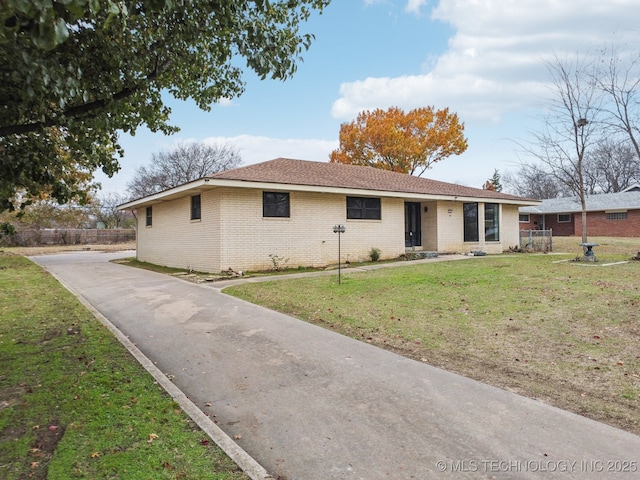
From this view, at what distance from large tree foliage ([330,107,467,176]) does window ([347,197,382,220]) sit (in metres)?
22.9

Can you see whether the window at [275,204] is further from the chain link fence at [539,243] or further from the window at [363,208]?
the chain link fence at [539,243]

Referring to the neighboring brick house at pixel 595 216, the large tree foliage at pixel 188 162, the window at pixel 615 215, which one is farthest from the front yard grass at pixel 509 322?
the large tree foliage at pixel 188 162

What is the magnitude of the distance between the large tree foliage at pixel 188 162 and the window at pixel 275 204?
3249 centimetres

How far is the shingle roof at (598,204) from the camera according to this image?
34.1 m

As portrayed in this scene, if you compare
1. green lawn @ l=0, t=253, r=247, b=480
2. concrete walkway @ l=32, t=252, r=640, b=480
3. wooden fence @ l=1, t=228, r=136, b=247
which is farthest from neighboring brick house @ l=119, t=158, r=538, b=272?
wooden fence @ l=1, t=228, r=136, b=247

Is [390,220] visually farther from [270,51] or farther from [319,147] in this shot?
[319,147]

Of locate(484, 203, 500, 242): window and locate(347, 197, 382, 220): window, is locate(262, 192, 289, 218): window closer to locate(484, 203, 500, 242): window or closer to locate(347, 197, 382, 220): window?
locate(347, 197, 382, 220): window

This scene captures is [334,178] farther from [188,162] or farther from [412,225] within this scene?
[188,162]

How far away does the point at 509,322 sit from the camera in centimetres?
665

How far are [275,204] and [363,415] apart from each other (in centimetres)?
1160

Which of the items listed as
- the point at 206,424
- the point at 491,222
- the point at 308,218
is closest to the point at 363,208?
the point at 308,218

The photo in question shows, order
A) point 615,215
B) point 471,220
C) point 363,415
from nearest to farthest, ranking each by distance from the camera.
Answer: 1. point 363,415
2. point 471,220
3. point 615,215

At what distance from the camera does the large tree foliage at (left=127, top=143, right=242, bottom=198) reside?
45.1m

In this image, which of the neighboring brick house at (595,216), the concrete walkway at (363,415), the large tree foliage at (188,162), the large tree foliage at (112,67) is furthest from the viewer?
the large tree foliage at (188,162)
